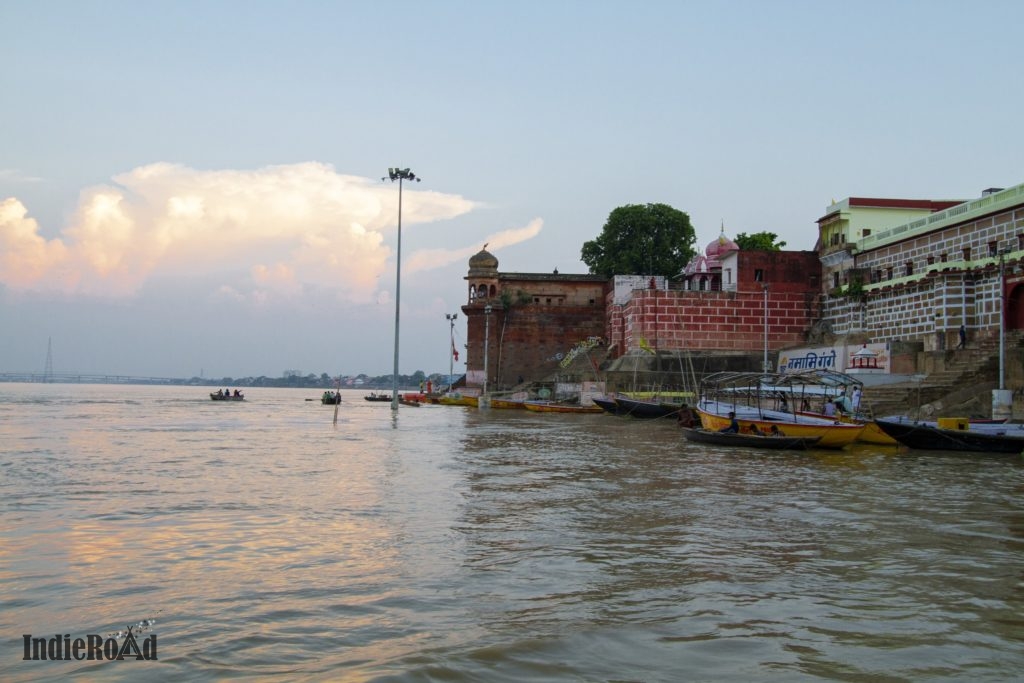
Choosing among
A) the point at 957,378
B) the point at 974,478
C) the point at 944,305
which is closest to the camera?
the point at 974,478

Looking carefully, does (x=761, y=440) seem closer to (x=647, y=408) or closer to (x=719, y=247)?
(x=647, y=408)

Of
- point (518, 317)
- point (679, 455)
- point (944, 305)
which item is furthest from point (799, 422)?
point (518, 317)

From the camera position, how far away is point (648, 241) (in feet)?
235

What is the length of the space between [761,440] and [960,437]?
5308 mm

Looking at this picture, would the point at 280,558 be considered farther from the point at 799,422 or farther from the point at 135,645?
the point at 799,422

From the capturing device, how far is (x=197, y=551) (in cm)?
1012

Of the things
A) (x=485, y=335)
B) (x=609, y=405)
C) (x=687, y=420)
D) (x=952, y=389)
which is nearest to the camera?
(x=952, y=389)

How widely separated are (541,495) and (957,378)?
23464mm

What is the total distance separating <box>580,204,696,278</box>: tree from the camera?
71500 mm

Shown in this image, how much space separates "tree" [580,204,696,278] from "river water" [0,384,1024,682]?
173 ft

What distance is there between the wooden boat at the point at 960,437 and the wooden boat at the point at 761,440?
8.07 ft

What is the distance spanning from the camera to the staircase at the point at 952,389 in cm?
3124

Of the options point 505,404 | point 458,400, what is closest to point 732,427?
point 505,404

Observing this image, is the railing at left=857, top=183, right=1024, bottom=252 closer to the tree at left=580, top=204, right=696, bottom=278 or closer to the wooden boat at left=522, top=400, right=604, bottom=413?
the wooden boat at left=522, top=400, right=604, bottom=413
